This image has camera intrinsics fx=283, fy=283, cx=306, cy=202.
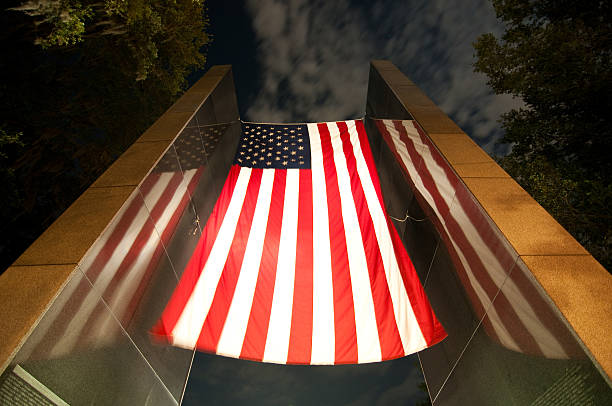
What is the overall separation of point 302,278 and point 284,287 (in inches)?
13.5

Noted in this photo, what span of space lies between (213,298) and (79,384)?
1.84 metres

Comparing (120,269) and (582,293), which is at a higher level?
(120,269)

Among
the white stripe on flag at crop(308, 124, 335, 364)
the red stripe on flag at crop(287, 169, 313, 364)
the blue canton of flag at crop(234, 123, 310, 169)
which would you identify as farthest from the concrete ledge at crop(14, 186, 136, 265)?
the blue canton of flag at crop(234, 123, 310, 169)

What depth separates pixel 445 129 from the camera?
5.32m

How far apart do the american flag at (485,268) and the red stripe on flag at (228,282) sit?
349 cm

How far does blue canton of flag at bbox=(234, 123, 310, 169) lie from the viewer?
7.25 metres

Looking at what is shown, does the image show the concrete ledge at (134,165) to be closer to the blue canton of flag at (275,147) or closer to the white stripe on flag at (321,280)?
the blue canton of flag at (275,147)

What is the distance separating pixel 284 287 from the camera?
15.2 feet

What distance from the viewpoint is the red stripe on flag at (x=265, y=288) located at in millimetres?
3908

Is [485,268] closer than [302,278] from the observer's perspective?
Yes

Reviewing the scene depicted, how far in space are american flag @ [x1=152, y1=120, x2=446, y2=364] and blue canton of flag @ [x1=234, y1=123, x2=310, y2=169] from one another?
14 cm

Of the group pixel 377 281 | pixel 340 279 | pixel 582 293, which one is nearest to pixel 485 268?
pixel 582 293

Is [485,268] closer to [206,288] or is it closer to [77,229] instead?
[206,288]

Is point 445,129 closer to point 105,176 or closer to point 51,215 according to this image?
point 105,176
